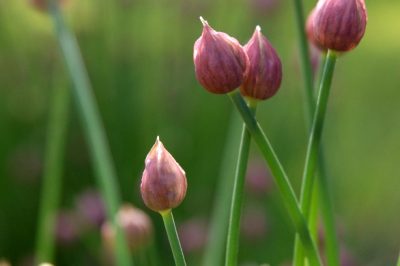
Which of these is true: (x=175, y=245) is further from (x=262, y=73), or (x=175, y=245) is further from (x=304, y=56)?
(x=304, y=56)

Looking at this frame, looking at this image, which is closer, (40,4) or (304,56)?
(304,56)

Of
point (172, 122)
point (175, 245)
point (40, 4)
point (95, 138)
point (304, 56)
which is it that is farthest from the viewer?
point (172, 122)

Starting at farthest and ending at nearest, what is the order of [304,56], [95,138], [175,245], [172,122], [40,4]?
[172,122], [40,4], [95,138], [304,56], [175,245]

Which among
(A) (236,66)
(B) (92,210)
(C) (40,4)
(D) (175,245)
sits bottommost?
(B) (92,210)

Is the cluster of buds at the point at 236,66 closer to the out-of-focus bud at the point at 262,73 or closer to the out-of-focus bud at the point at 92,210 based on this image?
the out-of-focus bud at the point at 262,73

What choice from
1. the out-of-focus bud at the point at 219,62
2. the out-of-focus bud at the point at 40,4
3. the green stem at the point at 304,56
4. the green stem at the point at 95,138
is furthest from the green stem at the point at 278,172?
the out-of-focus bud at the point at 40,4

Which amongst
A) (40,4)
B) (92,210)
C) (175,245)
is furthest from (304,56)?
(92,210)
